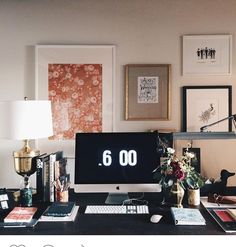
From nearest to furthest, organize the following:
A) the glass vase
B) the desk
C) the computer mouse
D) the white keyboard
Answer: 1. the desk
2. the computer mouse
3. the white keyboard
4. the glass vase

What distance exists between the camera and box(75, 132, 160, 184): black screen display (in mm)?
2105

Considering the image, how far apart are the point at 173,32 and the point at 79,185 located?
1.44 metres

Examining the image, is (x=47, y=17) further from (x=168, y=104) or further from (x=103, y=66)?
(x=168, y=104)

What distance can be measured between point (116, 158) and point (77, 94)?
776mm

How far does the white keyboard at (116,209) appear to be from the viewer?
183 centimetres

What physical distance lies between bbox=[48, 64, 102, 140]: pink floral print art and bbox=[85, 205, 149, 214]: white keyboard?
2.83 feet

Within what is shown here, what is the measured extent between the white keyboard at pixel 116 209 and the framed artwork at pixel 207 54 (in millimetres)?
1237

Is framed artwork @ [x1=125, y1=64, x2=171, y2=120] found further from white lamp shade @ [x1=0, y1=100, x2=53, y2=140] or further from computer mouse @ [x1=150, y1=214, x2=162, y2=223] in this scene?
computer mouse @ [x1=150, y1=214, x2=162, y2=223]

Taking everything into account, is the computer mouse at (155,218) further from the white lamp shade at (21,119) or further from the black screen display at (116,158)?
the white lamp shade at (21,119)

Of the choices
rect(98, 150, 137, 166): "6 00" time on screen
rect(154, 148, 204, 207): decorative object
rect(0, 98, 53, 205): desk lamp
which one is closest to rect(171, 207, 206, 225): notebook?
rect(154, 148, 204, 207): decorative object

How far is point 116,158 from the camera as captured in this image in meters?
2.13

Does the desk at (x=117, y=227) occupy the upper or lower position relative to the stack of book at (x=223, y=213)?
lower

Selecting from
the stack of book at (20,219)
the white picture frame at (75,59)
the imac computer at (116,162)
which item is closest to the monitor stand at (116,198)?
the imac computer at (116,162)
